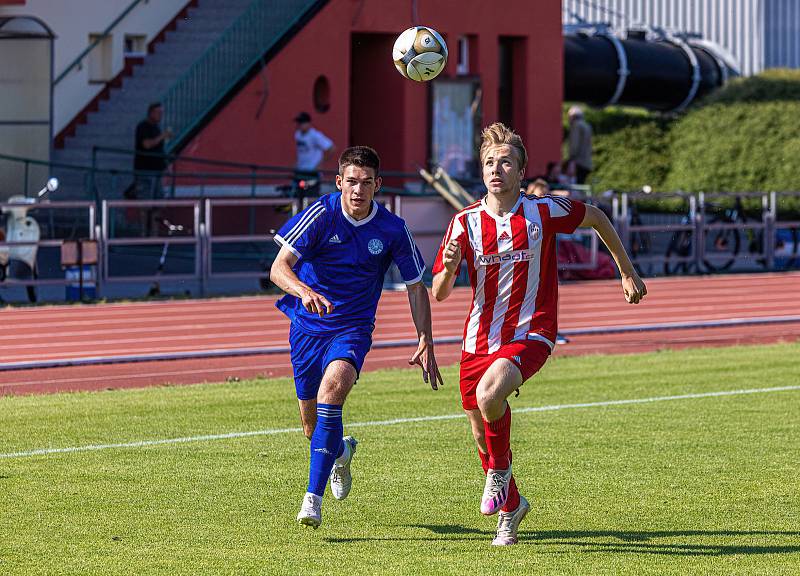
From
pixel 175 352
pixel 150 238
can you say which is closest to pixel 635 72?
pixel 150 238

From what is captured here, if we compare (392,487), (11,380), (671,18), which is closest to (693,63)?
(671,18)

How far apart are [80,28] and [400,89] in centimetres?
597

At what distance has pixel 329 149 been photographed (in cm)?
2481

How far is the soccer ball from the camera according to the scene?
12.4 meters

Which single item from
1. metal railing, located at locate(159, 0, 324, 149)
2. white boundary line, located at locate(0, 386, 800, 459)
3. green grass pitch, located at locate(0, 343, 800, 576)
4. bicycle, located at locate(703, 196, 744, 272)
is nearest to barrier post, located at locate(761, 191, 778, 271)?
bicycle, located at locate(703, 196, 744, 272)

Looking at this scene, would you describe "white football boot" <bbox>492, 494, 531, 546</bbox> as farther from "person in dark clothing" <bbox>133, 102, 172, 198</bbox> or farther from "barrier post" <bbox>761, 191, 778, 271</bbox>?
"barrier post" <bbox>761, 191, 778, 271</bbox>

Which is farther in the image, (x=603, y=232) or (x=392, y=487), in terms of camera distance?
(x=392, y=487)

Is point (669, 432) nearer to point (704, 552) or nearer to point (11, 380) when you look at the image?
point (704, 552)

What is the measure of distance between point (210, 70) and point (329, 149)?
3.35 meters

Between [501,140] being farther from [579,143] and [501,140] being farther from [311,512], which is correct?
[579,143]

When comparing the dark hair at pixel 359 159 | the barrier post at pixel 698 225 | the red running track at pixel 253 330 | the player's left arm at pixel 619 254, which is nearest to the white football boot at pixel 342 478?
the dark hair at pixel 359 159

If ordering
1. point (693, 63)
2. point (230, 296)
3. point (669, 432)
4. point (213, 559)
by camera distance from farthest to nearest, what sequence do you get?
1. point (693, 63)
2. point (230, 296)
3. point (669, 432)
4. point (213, 559)

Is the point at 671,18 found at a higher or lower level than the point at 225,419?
higher

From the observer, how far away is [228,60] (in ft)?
88.6
